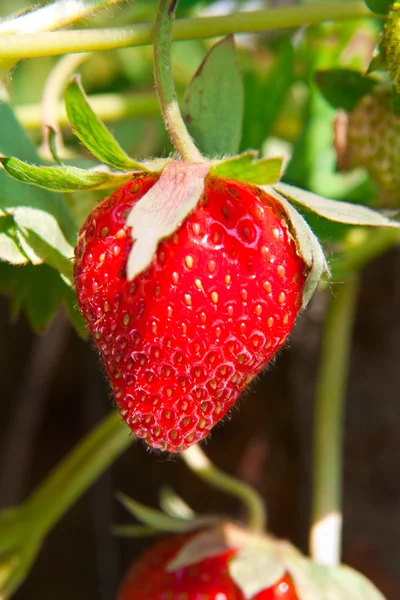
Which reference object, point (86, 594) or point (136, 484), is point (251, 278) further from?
point (86, 594)

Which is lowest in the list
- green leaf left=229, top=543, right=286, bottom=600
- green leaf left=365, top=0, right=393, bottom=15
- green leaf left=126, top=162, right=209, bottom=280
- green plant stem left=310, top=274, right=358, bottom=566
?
green plant stem left=310, top=274, right=358, bottom=566

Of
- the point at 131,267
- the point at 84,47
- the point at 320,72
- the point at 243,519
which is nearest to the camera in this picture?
the point at 131,267

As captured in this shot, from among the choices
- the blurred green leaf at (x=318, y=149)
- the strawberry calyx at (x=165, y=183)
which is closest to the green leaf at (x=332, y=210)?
the strawberry calyx at (x=165, y=183)

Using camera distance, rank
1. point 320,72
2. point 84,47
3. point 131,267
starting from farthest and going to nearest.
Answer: point 320,72 → point 84,47 → point 131,267

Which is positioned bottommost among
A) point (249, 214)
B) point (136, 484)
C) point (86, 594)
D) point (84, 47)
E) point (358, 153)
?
point (86, 594)

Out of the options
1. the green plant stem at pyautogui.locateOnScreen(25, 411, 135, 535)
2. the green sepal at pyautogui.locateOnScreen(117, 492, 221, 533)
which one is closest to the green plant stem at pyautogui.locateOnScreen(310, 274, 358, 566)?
the green sepal at pyautogui.locateOnScreen(117, 492, 221, 533)

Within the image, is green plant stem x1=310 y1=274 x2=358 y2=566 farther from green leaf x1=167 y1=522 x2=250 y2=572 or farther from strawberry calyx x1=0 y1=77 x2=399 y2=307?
strawberry calyx x1=0 y1=77 x2=399 y2=307

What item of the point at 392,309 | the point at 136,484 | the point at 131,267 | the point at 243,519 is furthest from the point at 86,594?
the point at 131,267
